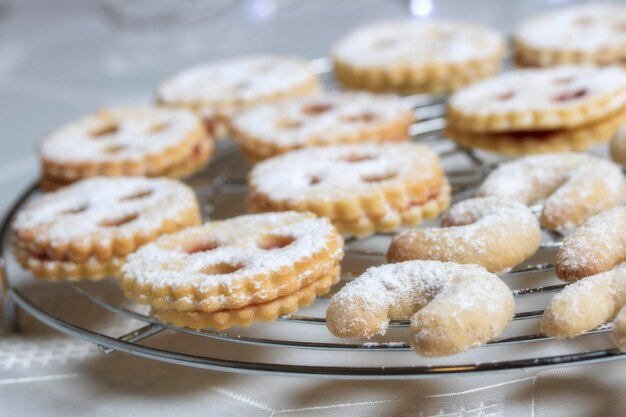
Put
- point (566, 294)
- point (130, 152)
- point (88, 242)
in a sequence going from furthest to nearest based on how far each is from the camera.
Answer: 1. point (130, 152)
2. point (88, 242)
3. point (566, 294)

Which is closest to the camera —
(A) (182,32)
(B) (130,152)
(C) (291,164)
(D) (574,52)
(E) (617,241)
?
(E) (617,241)

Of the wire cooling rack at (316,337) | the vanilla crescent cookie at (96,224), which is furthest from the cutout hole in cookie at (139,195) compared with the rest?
the wire cooling rack at (316,337)

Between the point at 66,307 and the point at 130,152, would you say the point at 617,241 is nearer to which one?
the point at 66,307

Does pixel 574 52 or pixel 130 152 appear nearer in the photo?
pixel 130 152

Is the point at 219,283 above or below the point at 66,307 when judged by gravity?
above

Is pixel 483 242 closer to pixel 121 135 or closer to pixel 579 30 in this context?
pixel 121 135

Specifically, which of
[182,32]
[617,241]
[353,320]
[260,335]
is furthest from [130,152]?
[182,32]

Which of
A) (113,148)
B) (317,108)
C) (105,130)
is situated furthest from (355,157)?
(105,130)

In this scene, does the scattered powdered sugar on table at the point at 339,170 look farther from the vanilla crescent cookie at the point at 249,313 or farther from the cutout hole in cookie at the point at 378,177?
the vanilla crescent cookie at the point at 249,313
